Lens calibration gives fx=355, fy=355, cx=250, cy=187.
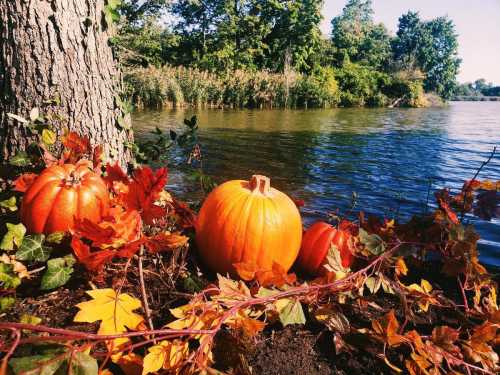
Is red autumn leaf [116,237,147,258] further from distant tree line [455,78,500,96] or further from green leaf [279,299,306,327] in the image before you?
distant tree line [455,78,500,96]

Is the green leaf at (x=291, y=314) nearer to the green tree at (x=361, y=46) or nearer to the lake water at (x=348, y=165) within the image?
the lake water at (x=348, y=165)

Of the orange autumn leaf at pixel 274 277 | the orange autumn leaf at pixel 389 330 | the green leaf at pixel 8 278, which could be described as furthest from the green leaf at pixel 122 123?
the orange autumn leaf at pixel 389 330

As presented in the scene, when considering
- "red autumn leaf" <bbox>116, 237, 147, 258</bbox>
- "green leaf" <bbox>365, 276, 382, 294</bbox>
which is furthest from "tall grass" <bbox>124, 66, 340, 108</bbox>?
"green leaf" <bbox>365, 276, 382, 294</bbox>

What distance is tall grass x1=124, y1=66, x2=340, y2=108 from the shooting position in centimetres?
1641

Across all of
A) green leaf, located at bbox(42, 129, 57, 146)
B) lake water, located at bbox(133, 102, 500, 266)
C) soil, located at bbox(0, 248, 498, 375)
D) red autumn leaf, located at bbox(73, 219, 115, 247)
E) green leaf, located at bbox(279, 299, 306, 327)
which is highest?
green leaf, located at bbox(42, 129, 57, 146)

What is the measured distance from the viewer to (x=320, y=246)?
5.22 feet

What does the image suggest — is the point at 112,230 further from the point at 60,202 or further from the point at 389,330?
the point at 389,330

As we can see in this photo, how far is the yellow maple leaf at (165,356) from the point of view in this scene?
0.82 m

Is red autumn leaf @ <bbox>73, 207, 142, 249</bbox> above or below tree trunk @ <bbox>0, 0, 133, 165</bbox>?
below

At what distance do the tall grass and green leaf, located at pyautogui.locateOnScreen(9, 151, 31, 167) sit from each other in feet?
49.1

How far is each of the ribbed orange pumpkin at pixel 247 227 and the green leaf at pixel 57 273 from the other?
0.51m

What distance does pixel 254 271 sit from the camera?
1.19m

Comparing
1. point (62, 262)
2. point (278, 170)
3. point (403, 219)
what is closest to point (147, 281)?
point (62, 262)

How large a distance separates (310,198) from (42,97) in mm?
3215
